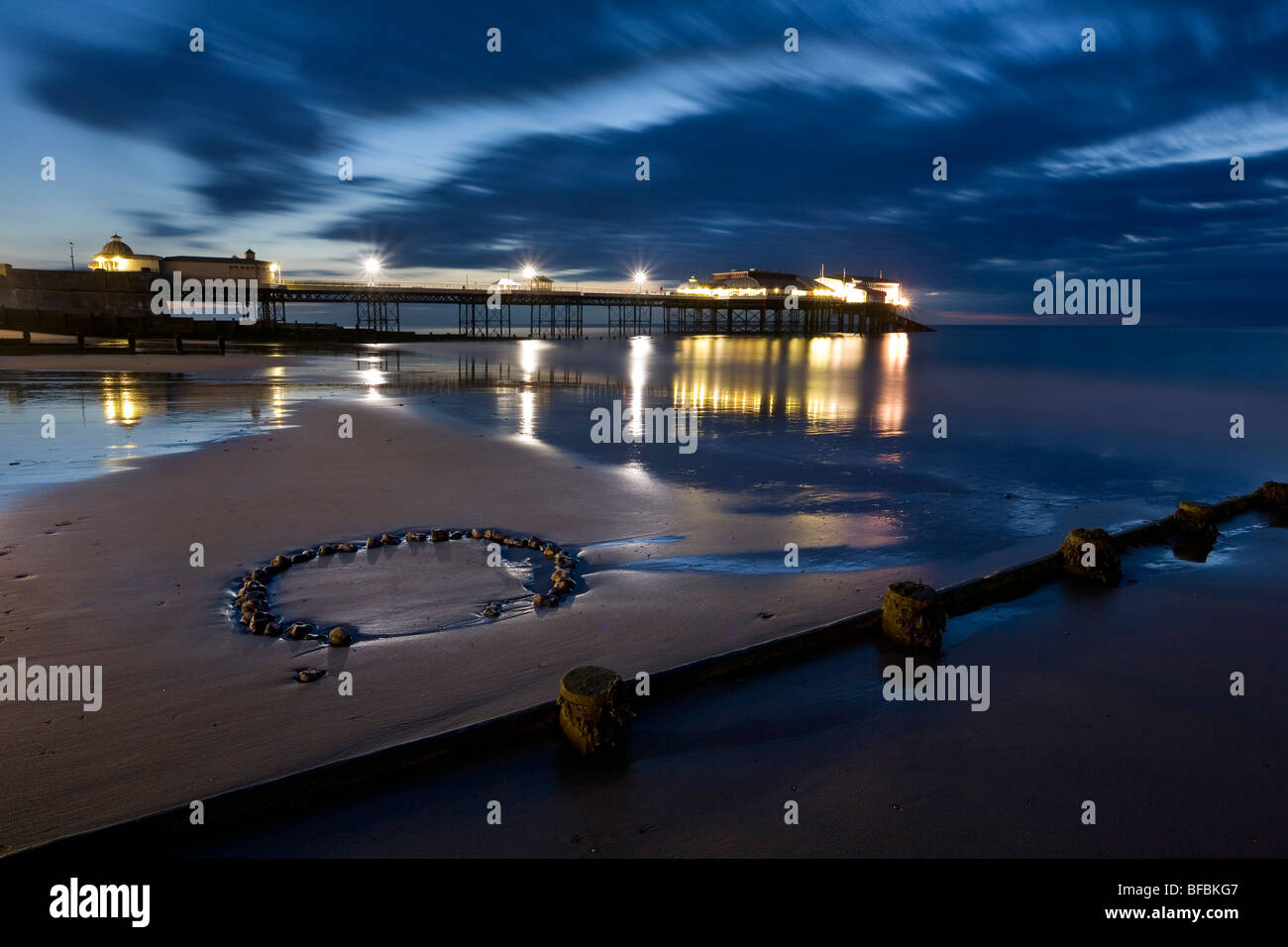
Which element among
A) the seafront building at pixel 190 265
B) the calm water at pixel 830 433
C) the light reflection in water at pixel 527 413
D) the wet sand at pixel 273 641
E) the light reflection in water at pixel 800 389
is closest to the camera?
the wet sand at pixel 273 641

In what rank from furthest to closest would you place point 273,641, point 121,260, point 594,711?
point 121,260
point 273,641
point 594,711

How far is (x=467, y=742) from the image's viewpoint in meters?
4.86

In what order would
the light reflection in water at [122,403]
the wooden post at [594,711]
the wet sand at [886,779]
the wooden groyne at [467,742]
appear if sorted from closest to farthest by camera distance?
the wooden groyne at [467,742] → the wet sand at [886,779] → the wooden post at [594,711] → the light reflection in water at [122,403]

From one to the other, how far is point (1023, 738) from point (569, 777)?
354 centimetres

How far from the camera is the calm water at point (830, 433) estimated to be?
40.4 ft

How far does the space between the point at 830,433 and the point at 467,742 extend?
17.4m

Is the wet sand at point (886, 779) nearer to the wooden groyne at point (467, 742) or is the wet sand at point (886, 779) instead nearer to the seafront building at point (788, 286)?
the wooden groyne at point (467, 742)

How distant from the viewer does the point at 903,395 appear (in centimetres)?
3362

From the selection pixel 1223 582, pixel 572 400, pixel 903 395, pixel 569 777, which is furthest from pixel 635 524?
pixel 903 395

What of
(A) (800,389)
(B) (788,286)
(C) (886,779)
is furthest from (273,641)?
(B) (788,286)

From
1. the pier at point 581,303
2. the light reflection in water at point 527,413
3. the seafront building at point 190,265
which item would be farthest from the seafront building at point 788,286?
the light reflection in water at point 527,413

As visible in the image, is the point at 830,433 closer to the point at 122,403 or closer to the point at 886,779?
the point at 886,779

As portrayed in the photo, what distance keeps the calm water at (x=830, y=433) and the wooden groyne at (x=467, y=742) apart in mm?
1598

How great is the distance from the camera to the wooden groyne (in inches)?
153
